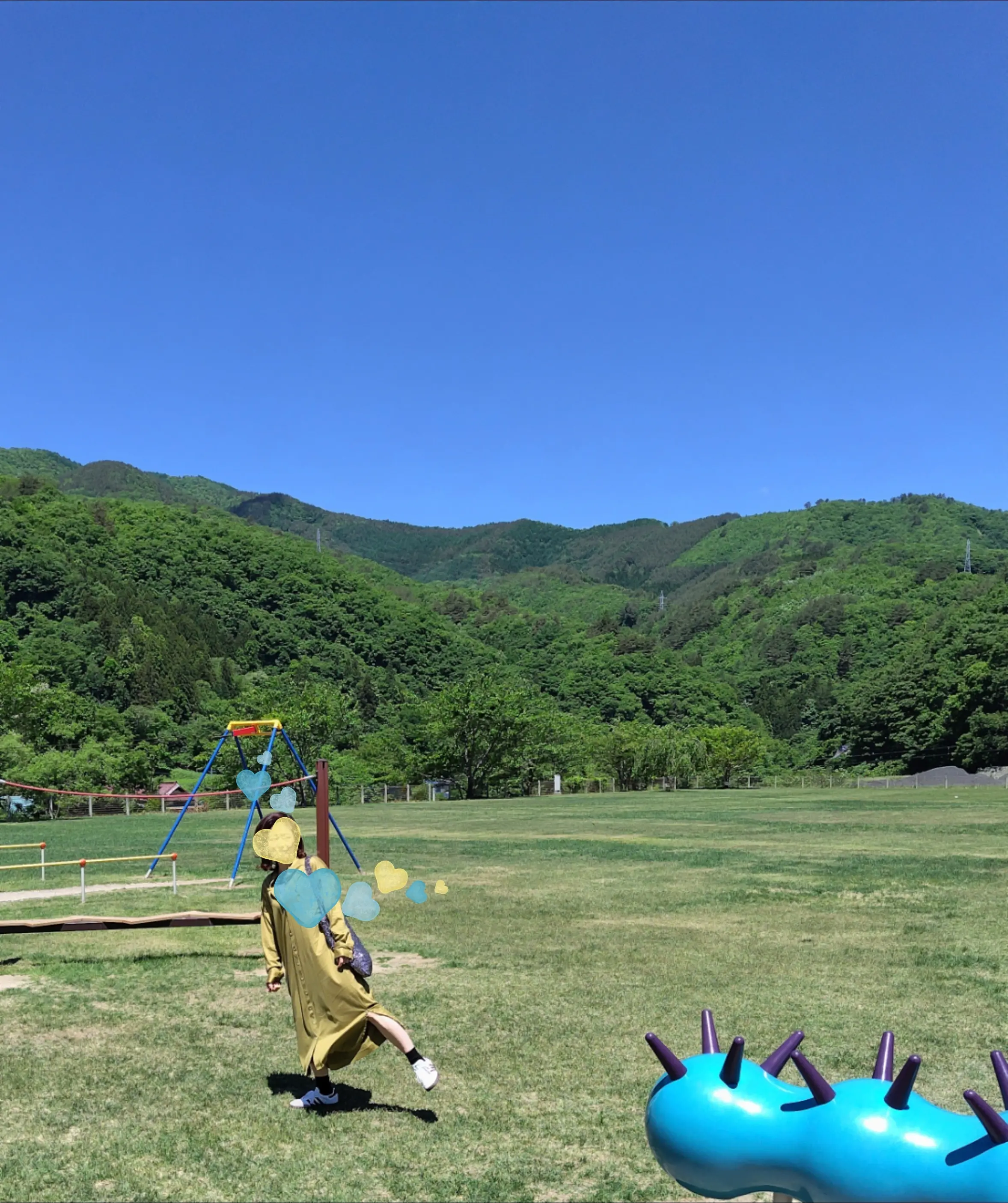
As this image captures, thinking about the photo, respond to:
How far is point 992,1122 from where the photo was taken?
2.81m

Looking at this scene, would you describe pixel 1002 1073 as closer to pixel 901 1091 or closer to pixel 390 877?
pixel 901 1091

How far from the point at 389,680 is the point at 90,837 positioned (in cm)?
7751

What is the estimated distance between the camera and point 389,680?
107 m

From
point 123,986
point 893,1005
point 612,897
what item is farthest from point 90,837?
point 893,1005

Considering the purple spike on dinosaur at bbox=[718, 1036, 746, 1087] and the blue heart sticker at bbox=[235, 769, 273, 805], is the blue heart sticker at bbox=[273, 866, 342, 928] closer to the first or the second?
the blue heart sticker at bbox=[235, 769, 273, 805]

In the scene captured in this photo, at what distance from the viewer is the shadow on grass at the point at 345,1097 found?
252 inches

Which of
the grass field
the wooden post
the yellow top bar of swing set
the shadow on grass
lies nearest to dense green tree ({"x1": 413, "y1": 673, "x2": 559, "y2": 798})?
the yellow top bar of swing set

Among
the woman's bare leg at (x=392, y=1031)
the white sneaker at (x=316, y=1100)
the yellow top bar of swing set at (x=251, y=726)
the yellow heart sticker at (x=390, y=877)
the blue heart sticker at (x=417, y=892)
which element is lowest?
the white sneaker at (x=316, y=1100)

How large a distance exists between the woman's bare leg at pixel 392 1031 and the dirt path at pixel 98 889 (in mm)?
11091

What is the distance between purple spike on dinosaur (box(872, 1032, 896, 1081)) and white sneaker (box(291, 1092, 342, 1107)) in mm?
3735

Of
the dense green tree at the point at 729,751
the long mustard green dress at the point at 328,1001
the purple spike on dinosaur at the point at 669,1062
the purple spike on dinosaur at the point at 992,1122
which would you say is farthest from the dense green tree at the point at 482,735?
the purple spike on dinosaur at the point at 992,1122

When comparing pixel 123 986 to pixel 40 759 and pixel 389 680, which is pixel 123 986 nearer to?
pixel 40 759

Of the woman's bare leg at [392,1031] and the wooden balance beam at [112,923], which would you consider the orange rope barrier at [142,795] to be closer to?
the wooden balance beam at [112,923]

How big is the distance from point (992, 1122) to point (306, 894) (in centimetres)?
383
